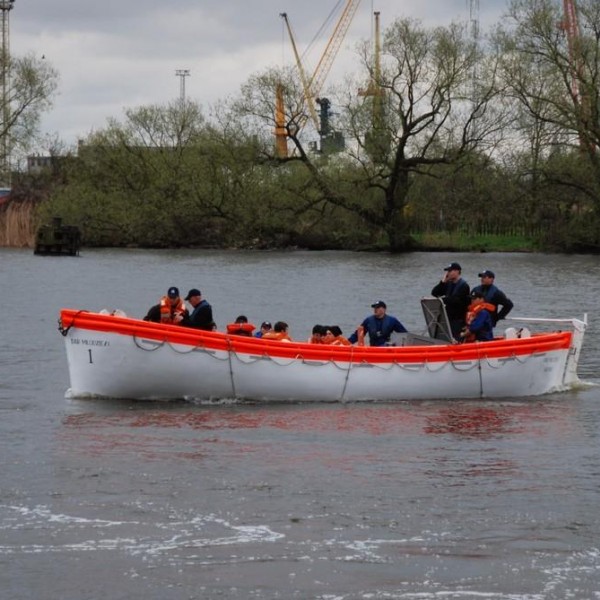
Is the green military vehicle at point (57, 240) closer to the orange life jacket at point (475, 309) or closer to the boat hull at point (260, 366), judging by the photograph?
the boat hull at point (260, 366)

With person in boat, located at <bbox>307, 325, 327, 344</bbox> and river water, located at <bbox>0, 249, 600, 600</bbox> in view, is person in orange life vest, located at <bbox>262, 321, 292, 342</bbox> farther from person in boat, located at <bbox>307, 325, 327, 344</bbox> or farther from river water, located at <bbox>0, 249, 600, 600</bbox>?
river water, located at <bbox>0, 249, 600, 600</bbox>

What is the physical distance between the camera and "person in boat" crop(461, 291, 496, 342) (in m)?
24.2

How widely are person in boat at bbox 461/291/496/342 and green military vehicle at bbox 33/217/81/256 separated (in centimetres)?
6690

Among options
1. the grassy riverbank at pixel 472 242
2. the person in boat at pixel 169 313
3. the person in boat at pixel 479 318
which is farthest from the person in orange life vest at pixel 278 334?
the grassy riverbank at pixel 472 242

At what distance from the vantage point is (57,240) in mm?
90188

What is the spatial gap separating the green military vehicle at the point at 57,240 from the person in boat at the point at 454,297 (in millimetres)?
66401

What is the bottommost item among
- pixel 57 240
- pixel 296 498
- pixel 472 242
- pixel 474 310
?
pixel 296 498

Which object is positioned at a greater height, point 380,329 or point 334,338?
point 380,329

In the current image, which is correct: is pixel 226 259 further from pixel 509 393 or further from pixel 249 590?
pixel 249 590

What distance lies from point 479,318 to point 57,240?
68852 millimetres

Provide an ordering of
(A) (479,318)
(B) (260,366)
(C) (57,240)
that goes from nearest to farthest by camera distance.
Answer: (B) (260,366) < (A) (479,318) < (C) (57,240)

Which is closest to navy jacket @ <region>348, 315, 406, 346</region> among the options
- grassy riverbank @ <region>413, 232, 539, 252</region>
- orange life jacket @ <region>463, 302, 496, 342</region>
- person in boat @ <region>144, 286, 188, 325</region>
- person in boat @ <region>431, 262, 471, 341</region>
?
person in boat @ <region>431, 262, 471, 341</region>

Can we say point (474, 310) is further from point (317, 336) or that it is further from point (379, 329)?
point (317, 336)

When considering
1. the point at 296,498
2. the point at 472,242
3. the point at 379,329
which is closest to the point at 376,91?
the point at 472,242
